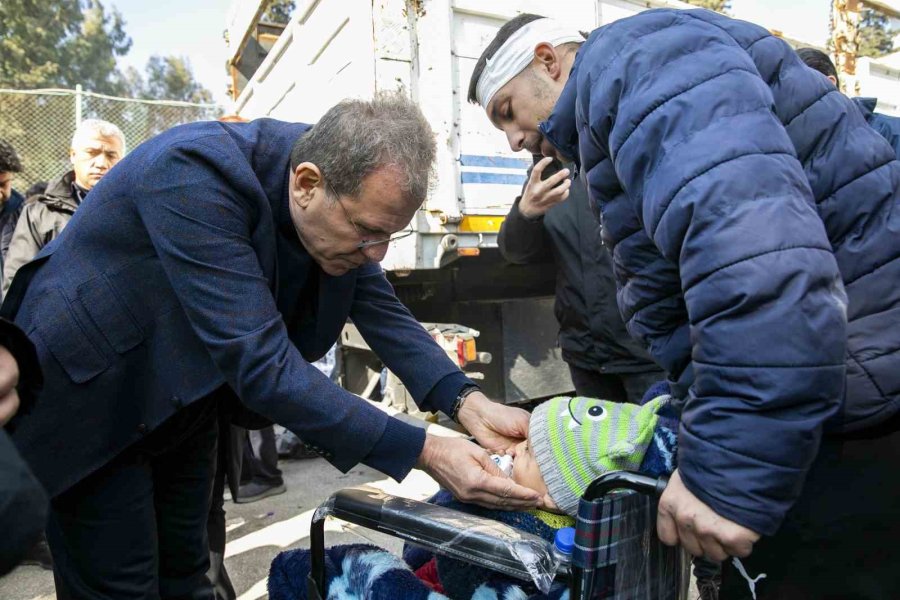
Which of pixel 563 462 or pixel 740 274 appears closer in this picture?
pixel 740 274

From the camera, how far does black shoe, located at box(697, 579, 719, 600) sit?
4.96 ft

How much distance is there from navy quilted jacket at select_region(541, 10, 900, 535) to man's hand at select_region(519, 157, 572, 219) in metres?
1.57

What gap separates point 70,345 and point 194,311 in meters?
0.34

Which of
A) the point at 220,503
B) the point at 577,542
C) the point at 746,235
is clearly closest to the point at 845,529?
the point at 577,542

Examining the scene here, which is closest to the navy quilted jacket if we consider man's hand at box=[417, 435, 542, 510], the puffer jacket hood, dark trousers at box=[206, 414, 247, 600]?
man's hand at box=[417, 435, 542, 510]

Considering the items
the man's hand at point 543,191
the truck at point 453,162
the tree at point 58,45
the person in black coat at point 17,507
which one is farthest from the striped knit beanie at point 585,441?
the tree at point 58,45

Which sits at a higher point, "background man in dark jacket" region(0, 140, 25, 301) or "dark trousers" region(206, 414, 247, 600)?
"background man in dark jacket" region(0, 140, 25, 301)

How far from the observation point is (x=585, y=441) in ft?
4.67

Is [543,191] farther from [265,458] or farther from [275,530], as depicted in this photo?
[265,458]

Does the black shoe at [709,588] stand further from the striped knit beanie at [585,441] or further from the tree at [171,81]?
the tree at [171,81]

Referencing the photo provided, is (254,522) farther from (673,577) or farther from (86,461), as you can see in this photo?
(673,577)

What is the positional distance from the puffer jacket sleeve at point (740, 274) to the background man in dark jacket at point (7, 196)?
12.2 ft

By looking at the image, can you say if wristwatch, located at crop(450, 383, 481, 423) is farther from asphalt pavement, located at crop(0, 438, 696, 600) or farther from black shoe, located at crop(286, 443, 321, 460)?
black shoe, located at crop(286, 443, 321, 460)

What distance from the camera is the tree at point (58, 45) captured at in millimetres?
22250
